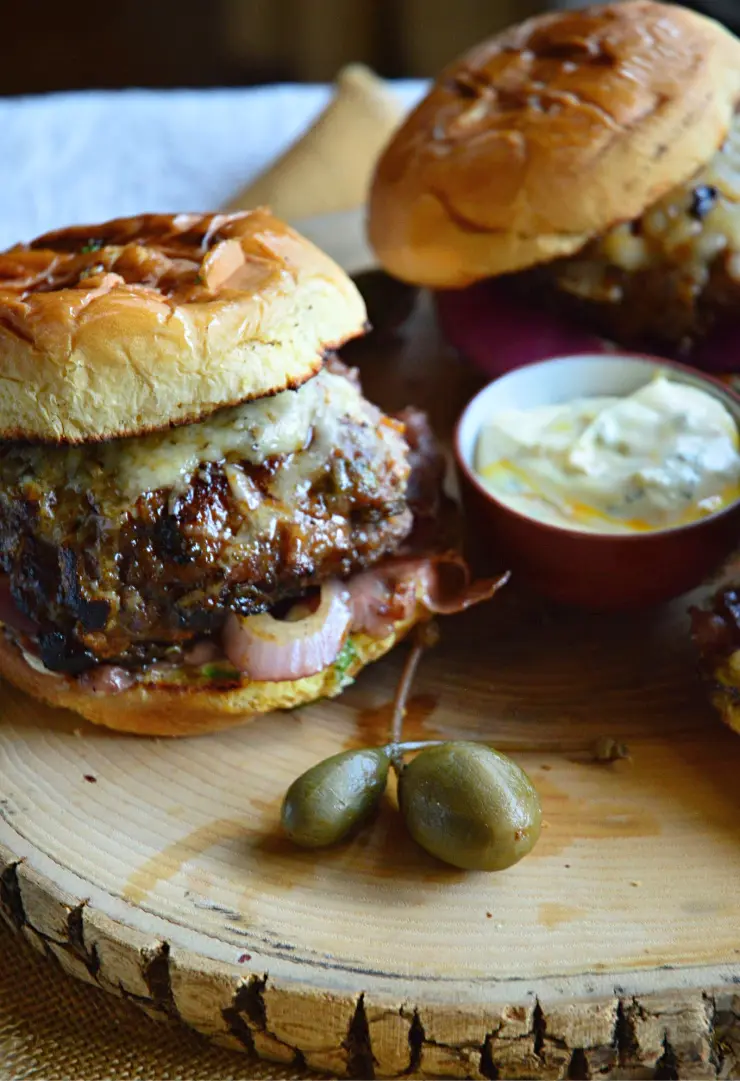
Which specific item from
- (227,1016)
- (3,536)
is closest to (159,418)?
(3,536)

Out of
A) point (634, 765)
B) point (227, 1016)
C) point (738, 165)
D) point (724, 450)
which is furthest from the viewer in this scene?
point (738, 165)

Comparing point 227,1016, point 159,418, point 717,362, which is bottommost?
point 227,1016

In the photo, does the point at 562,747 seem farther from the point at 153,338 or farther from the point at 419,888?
the point at 153,338

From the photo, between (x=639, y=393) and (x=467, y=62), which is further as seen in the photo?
(x=467, y=62)

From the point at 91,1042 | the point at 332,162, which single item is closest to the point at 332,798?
the point at 91,1042

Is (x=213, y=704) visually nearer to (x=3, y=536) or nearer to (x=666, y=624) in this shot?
(x=3, y=536)
